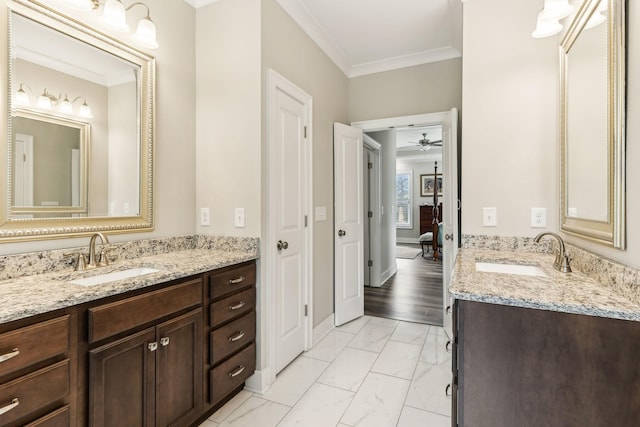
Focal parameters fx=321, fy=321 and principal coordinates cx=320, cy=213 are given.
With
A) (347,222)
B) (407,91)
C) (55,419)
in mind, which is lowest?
(55,419)

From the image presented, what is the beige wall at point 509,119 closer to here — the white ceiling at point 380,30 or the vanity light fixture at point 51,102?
the white ceiling at point 380,30

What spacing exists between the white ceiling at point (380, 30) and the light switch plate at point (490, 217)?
1.52 metres

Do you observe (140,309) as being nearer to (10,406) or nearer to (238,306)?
(10,406)

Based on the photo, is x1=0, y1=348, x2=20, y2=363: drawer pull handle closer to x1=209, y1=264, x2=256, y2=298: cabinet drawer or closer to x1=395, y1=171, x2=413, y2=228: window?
x1=209, y1=264, x2=256, y2=298: cabinet drawer

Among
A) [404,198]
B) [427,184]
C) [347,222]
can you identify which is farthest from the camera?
[404,198]

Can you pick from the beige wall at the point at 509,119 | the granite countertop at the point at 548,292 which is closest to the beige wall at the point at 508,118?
the beige wall at the point at 509,119

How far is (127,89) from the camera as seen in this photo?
6.35 ft

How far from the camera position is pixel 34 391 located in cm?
104

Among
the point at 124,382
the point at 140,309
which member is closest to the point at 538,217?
the point at 140,309

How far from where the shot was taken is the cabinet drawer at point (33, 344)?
0.97 metres

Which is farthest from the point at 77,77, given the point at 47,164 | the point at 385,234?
the point at 385,234

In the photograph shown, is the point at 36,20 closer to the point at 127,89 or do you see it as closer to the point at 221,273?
the point at 127,89

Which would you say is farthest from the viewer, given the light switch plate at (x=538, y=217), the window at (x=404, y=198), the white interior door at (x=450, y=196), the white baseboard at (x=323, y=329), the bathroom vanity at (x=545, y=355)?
the window at (x=404, y=198)

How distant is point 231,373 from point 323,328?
127 cm
